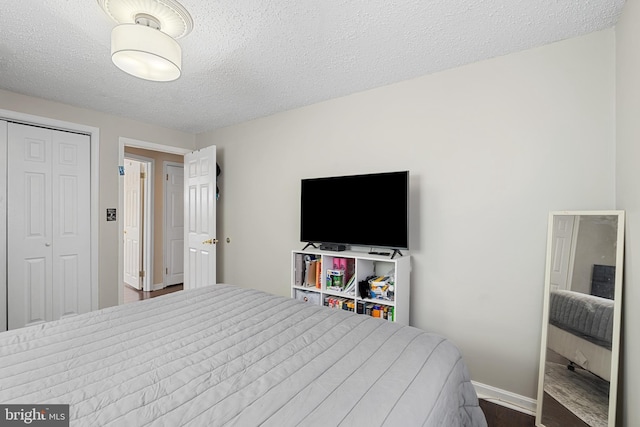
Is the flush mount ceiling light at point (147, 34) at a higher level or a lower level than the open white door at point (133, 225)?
higher

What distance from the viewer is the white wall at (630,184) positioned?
140 centimetres

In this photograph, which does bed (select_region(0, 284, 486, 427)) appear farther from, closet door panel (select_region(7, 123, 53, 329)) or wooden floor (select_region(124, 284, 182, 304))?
wooden floor (select_region(124, 284, 182, 304))

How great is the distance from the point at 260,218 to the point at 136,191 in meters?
2.98

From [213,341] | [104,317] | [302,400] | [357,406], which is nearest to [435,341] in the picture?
[357,406]

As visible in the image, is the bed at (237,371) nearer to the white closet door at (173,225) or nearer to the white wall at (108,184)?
the white wall at (108,184)

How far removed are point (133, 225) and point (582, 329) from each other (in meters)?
5.91

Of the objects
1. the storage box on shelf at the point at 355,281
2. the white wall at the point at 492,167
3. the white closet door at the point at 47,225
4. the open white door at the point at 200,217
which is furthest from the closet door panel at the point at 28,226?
the white wall at the point at 492,167

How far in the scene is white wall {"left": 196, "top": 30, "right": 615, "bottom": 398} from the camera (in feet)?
6.01

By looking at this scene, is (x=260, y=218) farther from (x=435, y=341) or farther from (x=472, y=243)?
(x=435, y=341)

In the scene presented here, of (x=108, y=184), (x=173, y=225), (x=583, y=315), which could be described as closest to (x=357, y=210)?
(x=583, y=315)

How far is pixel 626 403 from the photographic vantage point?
1527mm

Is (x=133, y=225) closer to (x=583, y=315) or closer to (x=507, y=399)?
(x=507, y=399)

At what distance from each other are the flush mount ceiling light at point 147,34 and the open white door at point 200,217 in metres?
1.97

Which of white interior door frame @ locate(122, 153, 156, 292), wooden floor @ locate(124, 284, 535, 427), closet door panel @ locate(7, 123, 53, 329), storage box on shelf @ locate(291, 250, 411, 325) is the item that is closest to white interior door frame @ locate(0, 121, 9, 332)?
closet door panel @ locate(7, 123, 53, 329)
